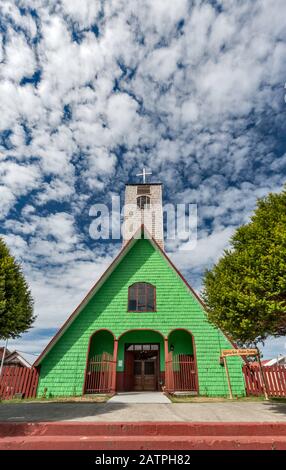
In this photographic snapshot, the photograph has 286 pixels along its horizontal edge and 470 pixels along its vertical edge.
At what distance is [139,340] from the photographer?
16.1 meters

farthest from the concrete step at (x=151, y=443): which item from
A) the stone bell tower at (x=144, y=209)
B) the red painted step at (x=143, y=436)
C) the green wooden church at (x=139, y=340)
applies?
the stone bell tower at (x=144, y=209)

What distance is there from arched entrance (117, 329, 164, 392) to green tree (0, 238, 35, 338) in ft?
23.7

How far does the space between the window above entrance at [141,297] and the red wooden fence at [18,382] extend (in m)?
6.14

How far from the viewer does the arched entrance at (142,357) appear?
51.4ft

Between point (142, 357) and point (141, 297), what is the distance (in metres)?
3.91

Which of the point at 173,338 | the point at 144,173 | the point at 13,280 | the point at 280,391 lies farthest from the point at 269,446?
the point at 144,173

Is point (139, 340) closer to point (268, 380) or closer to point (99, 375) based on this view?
point (99, 375)

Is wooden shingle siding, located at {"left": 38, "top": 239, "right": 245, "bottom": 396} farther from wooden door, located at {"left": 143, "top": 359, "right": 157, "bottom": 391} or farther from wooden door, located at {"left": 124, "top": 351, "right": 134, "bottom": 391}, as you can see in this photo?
wooden door, located at {"left": 143, "top": 359, "right": 157, "bottom": 391}

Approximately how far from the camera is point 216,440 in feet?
15.5

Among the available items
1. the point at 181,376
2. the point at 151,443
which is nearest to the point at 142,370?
the point at 181,376

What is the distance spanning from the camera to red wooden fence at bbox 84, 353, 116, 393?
45.3ft
